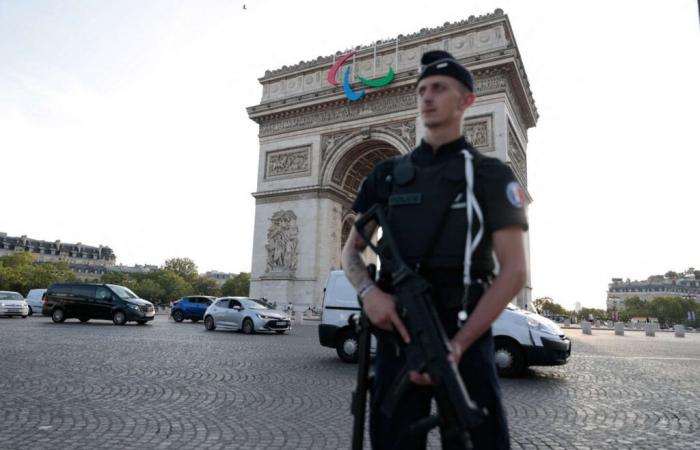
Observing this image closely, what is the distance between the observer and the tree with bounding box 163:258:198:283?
10344 centimetres

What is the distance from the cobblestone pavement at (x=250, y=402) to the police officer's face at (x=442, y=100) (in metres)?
2.95

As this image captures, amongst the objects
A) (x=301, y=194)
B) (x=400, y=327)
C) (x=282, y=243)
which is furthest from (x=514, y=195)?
(x=301, y=194)

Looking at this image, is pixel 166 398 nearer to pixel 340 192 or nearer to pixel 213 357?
pixel 213 357

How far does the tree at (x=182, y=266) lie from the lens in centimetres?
10344

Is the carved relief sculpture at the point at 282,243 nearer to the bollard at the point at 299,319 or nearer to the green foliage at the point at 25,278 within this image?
the bollard at the point at 299,319

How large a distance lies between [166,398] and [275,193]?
2334 centimetres

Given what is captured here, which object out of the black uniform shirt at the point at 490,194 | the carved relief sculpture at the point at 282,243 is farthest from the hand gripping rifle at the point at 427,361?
the carved relief sculpture at the point at 282,243

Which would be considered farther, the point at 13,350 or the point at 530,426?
the point at 13,350

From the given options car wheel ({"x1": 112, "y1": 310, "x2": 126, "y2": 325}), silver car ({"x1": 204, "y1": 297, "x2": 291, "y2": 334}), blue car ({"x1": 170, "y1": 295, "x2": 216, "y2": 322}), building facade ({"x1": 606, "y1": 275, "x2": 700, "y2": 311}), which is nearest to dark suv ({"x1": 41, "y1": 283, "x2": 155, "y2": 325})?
car wheel ({"x1": 112, "y1": 310, "x2": 126, "y2": 325})

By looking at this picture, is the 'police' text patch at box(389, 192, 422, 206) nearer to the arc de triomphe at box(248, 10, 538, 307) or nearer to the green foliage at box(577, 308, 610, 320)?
the arc de triomphe at box(248, 10, 538, 307)

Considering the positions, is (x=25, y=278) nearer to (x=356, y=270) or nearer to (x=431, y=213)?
(x=356, y=270)

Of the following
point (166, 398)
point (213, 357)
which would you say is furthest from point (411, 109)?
point (166, 398)

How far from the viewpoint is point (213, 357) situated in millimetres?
9109

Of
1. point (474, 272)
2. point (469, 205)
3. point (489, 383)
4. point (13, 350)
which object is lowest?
point (13, 350)
